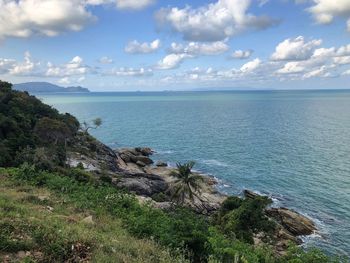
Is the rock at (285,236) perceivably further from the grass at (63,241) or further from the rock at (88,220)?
the rock at (88,220)

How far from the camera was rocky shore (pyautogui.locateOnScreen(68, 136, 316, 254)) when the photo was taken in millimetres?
52031

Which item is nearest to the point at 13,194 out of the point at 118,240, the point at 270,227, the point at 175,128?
the point at 118,240

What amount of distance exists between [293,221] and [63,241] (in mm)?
48326

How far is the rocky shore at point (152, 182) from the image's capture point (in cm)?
5203

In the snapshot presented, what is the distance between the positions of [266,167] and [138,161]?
110 feet

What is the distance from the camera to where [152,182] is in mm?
73438

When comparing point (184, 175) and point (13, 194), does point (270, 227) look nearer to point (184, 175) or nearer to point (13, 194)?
A: point (184, 175)

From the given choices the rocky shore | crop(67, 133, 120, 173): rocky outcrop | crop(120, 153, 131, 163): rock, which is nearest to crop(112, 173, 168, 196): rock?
the rocky shore

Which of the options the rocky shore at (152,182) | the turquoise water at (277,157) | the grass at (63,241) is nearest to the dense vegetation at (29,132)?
the rocky shore at (152,182)

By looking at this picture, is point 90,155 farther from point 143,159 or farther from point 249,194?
point 249,194

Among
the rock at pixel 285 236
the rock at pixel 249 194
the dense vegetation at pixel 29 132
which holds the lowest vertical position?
the rock at pixel 285 236

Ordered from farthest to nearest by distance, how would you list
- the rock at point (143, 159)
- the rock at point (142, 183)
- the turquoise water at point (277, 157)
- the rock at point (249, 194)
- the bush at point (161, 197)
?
the rock at point (143, 159)
the rock at point (142, 183)
the rock at point (249, 194)
the bush at point (161, 197)
the turquoise water at point (277, 157)

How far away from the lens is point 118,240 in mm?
13742

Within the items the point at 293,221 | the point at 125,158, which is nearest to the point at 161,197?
the point at 293,221
